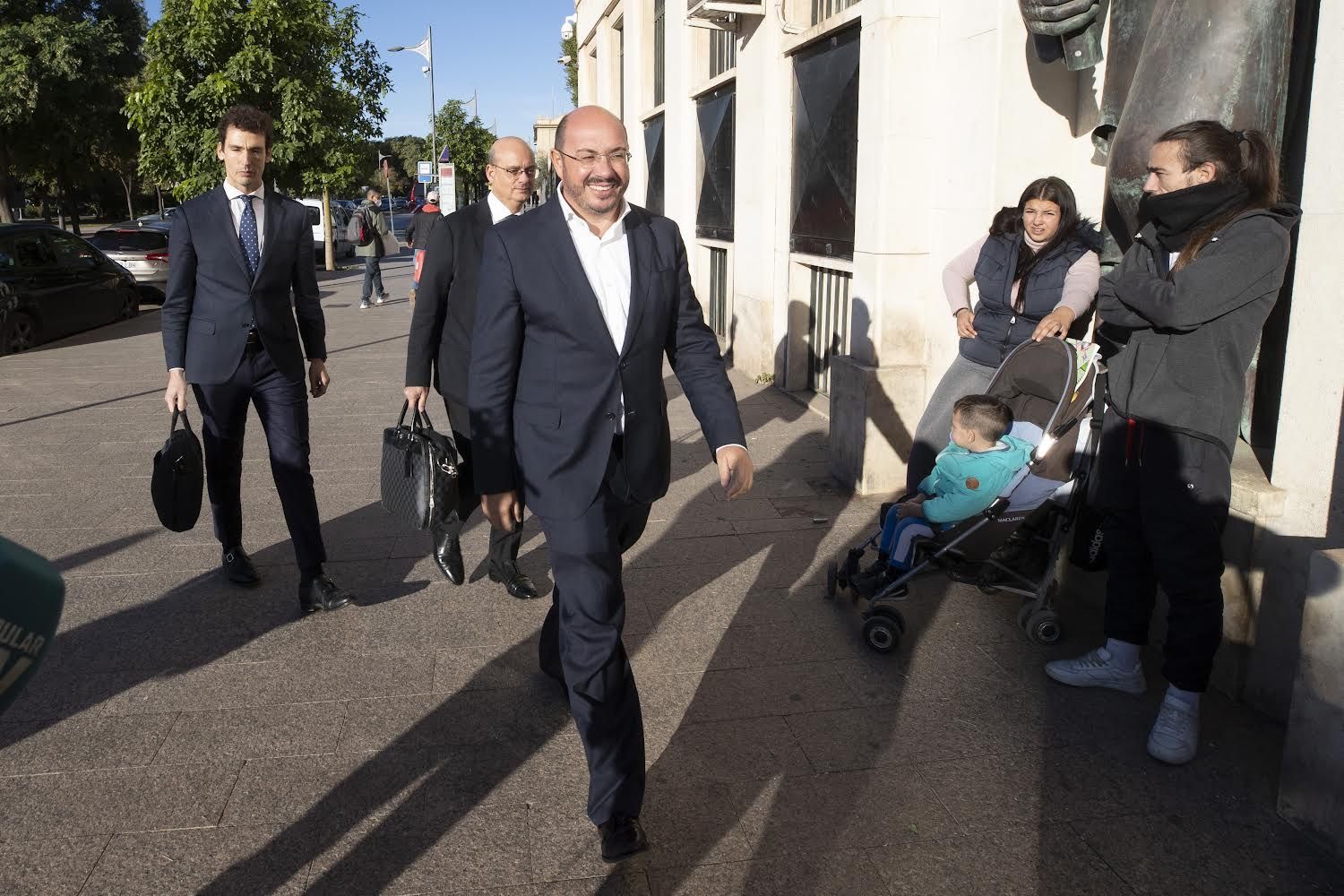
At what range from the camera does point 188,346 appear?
483 cm

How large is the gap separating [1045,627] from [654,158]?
13.0 meters

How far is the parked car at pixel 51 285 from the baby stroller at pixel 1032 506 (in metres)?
13.1

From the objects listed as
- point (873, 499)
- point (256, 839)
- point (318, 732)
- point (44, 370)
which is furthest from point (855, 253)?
point (44, 370)

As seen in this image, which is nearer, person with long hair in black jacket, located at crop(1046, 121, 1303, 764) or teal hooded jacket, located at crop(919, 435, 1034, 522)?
person with long hair in black jacket, located at crop(1046, 121, 1303, 764)

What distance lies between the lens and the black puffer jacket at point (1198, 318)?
3.47m

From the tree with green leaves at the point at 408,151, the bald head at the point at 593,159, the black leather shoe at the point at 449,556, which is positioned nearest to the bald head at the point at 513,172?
the black leather shoe at the point at 449,556

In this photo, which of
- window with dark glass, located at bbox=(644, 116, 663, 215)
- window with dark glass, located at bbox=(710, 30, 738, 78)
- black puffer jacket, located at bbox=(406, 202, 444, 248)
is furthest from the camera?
window with dark glass, located at bbox=(644, 116, 663, 215)

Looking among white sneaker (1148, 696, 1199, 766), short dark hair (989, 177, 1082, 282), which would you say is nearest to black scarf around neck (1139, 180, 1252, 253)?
short dark hair (989, 177, 1082, 282)

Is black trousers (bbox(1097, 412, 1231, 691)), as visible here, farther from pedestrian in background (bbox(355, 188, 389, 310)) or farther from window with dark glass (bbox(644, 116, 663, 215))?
pedestrian in background (bbox(355, 188, 389, 310))

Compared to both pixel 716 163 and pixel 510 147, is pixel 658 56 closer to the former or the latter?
pixel 716 163

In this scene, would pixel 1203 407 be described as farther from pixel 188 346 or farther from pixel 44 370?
pixel 44 370

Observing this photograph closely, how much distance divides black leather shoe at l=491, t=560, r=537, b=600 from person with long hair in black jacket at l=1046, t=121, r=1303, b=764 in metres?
2.62

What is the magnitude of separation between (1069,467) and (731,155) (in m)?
7.85

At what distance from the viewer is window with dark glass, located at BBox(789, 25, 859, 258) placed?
7.95 meters
